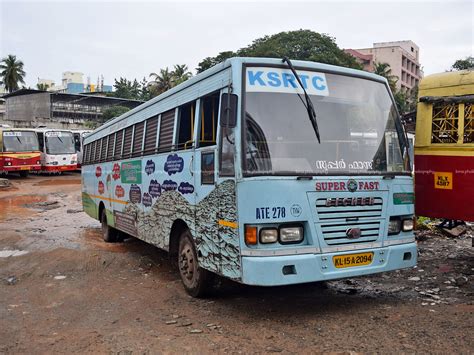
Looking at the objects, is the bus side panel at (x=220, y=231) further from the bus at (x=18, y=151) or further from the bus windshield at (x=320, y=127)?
the bus at (x=18, y=151)

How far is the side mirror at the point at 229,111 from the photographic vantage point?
15.1ft

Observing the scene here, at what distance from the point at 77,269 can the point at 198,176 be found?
11.3 ft

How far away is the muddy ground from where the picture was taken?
4301mm

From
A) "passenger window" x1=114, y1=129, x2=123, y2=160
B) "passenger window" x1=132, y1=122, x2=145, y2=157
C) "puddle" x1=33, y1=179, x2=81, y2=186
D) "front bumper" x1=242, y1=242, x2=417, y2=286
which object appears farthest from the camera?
"puddle" x1=33, y1=179, x2=81, y2=186

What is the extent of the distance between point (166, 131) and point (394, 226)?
3405 millimetres

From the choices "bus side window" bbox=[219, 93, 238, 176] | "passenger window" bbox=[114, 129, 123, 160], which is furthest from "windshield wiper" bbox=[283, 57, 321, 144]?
"passenger window" bbox=[114, 129, 123, 160]

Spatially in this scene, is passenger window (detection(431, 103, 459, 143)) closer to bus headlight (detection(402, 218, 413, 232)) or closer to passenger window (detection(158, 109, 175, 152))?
bus headlight (detection(402, 218, 413, 232))

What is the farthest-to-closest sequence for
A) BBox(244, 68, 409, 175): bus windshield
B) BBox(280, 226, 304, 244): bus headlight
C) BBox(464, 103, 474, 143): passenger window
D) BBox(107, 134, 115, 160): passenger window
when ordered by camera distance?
BBox(107, 134, 115, 160): passenger window < BBox(464, 103, 474, 143): passenger window < BBox(244, 68, 409, 175): bus windshield < BBox(280, 226, 304, 244): bus headlight

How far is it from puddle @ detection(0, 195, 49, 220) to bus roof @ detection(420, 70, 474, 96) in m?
12.8

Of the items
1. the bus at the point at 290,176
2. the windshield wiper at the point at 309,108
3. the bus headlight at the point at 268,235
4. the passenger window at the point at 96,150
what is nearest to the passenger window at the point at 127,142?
the passenger window at the point at 96,150

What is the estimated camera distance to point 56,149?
1122 inches

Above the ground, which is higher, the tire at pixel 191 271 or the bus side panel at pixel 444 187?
the bus side panel at pixel 444 187

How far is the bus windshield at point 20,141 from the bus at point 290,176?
78.2 feet

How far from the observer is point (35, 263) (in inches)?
320
